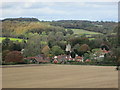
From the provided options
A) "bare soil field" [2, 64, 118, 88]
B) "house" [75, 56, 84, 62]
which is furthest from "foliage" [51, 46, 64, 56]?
"bare soil field" [2, 64, 118, 88]

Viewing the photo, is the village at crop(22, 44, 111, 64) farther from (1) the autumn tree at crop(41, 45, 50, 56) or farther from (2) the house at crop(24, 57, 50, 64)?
(1) the autumn tree at crop(41, 45, 50, 56)

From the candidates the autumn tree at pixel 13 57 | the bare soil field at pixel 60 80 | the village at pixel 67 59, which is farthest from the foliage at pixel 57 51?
the bare soil field at pixel 60 80

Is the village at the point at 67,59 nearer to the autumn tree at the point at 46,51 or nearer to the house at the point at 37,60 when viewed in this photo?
the house at the point at 37,60

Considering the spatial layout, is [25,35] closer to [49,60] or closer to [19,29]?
[19,29]

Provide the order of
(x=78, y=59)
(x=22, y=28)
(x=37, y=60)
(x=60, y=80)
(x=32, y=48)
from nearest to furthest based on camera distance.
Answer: (x=60, y=80) → (x=37, y=60) → (x=78, y=59) → (x=32, y=48) → (x=22, y=28)

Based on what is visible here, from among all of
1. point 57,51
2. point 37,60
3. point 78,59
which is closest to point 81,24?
point 57,51

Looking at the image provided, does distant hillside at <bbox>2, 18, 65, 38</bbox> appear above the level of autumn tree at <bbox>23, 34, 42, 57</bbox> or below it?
above

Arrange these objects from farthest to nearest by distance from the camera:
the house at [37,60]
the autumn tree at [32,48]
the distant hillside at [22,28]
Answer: the distant hillside at [22,28]
the autumn tree at [32,48]
the house at [37,60]

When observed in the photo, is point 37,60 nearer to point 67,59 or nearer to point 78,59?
point 67,59

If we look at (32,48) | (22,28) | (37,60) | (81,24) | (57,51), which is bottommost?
(37,60)

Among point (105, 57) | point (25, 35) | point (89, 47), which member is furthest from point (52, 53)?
point (25, 35)

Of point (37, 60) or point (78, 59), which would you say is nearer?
point (37, 60)

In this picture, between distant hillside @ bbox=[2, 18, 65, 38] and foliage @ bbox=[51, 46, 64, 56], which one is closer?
foliage @ bbox=[51, 46, 64, 56]

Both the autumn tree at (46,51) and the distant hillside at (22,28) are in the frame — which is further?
the distant hillside at (22,28)
